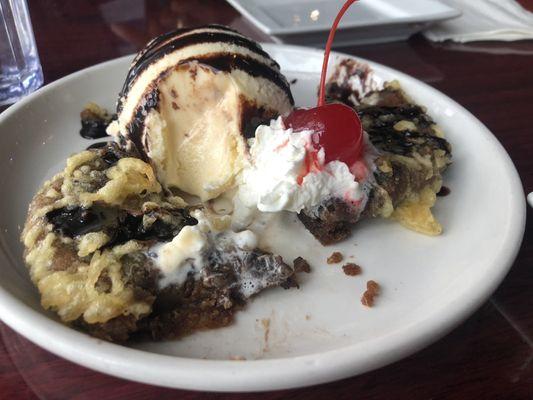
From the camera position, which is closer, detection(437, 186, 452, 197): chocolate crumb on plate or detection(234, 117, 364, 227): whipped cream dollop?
detection(234, 117, 364, 227): whipped cream dollop

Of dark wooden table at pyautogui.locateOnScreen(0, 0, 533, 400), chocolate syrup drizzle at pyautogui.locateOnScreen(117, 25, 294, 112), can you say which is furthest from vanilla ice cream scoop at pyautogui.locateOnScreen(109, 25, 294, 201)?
dark wooden table at pyautogui.locateOnScreen(0, 0, 533, 400)

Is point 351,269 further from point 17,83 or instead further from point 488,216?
point 17,83

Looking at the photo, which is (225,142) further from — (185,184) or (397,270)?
(397,270)

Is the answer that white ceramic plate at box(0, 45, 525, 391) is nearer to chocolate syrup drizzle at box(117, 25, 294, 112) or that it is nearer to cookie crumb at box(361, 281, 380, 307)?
cookie crumb at box(361, 281, 380, 307)

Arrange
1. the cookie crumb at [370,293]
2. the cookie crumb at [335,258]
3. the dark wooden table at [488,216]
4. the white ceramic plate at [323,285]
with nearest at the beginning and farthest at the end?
the white ceramic plate at [323,285]
the dark wooden table at [488,216]
the cookie crumb at [370,293]
the cookie crumb at [335,258]

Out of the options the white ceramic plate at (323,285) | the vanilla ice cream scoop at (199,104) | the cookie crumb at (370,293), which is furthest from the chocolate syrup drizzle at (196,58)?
the cookie crumb at (370,293)

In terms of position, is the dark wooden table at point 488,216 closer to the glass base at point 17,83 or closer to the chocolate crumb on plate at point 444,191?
the glass base at point 17,83

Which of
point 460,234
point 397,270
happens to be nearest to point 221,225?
point 397,270
